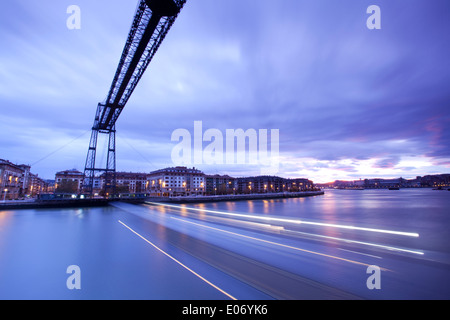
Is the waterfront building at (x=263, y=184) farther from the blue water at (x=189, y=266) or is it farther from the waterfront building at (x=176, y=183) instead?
the blue water at (x=189, y=266)

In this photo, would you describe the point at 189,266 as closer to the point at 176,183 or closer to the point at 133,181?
the point at 176,183

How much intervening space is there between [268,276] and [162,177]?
76.6 meters

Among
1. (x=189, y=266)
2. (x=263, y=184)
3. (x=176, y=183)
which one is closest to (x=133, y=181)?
(x=176, y=183)

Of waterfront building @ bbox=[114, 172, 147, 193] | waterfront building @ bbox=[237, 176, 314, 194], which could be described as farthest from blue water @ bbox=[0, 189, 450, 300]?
waterfront building @ bbox=[237, 176, 314, 194]

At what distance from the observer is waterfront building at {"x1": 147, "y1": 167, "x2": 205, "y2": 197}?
250 ft

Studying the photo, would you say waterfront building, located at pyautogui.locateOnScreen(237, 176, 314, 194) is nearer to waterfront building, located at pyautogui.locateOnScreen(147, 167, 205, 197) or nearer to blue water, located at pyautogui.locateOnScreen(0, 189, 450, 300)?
waterfront building, located at pyautogui.locateOnScreen(147, 167, 205, 197)

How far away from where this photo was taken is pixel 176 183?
78.9m

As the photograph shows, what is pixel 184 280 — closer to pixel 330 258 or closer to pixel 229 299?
pixel 229 299

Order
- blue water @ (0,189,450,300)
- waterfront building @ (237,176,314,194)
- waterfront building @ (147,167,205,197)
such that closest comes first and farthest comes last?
blue water @ (0,189,450,300)
waterfront building @ (147,167,205,197)
waterfront building @ (237,176,314,194)

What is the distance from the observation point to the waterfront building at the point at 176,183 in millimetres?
76088

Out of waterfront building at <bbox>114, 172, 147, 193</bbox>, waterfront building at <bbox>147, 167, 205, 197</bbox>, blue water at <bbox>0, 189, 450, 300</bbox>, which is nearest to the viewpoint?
blue water at <bbox>0, 189, 450, 300</bbox>

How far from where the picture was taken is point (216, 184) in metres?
102

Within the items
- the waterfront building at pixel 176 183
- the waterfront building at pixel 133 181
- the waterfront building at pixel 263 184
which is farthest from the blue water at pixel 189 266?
the waterfront building at pixel 263 184
